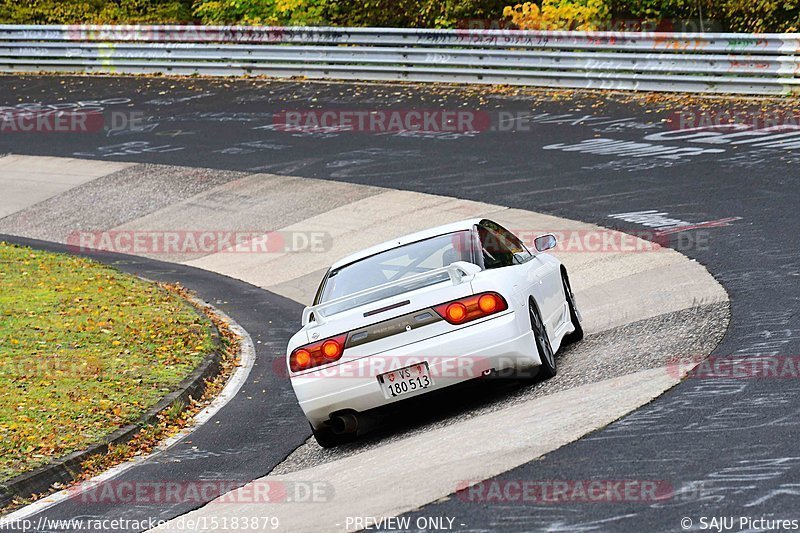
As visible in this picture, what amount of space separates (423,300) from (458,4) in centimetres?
2235

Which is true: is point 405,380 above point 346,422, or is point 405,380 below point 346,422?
above

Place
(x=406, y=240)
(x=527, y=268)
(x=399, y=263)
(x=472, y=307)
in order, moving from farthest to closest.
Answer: (x=406, y=240) → (x=527, y=268) → (x=399, y=263) → (x=472, y=307)

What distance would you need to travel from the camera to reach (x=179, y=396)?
10914 mm

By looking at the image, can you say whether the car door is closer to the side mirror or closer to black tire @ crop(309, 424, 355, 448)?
the side mirror

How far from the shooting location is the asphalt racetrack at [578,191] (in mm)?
6676

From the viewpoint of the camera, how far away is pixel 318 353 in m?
8.66

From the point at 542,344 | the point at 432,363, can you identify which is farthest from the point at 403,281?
the point at 542,344

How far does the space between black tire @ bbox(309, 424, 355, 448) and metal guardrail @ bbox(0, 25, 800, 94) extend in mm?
14215

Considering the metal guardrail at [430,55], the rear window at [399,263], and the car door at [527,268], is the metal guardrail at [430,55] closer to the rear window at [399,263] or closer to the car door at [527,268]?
the car door at [527,268]

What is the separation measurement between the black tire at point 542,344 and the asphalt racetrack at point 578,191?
1.11m

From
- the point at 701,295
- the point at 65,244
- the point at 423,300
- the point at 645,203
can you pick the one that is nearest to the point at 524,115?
the point at 645,203

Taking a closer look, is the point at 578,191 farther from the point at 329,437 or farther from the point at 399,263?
the point at 329,437

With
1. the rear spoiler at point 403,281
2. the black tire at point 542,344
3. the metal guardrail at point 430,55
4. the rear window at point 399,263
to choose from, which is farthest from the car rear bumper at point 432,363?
the metal guardrail at point 430,55

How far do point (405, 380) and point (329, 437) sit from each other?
0.86 metres
